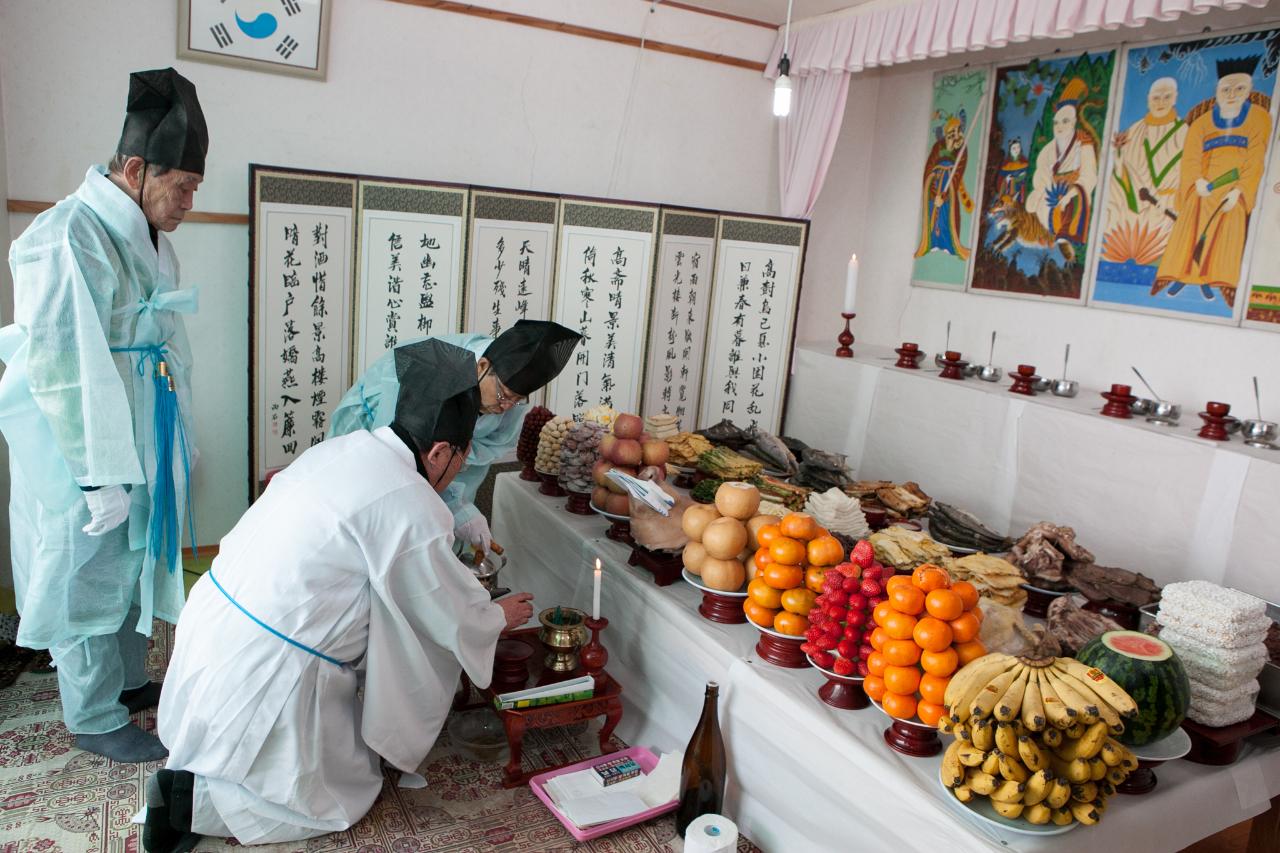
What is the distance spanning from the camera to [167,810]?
2.43 metres

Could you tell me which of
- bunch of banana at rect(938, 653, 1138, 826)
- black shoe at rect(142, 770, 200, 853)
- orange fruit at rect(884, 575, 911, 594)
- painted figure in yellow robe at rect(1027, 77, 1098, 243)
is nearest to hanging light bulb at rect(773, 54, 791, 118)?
painted figure in yellow robe at rect(1027, 77, 1098, 243)

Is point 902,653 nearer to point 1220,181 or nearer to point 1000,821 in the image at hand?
point 1000,821

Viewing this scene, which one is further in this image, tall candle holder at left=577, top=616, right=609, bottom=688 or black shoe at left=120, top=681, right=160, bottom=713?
black shoe at left=120, top=681, right=160, bottom=713

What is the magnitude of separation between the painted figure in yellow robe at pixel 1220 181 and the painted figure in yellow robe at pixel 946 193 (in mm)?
1283

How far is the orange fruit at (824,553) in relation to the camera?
2434mm

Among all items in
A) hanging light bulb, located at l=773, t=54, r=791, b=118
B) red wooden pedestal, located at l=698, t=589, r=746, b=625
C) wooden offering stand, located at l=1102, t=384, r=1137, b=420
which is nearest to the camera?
red wooden pedestal, located at l=698, t=589, r=746, b=625

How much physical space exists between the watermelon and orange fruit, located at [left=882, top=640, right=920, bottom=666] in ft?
1.46

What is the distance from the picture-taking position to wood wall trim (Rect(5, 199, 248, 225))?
3875 millimetres

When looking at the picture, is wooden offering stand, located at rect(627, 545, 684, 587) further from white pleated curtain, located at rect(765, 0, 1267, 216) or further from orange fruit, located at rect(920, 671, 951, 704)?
white pleated curtain, located at rect(765, 0, 1267, 216)

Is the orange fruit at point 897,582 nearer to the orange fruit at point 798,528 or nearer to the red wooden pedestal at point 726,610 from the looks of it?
the orange fruit at point 798,528

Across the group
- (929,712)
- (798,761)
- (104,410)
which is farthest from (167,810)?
(929,712)

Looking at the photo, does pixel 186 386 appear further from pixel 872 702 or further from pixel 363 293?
pixel 872 702

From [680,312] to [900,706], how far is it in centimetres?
356

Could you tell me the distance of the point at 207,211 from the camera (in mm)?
4207
